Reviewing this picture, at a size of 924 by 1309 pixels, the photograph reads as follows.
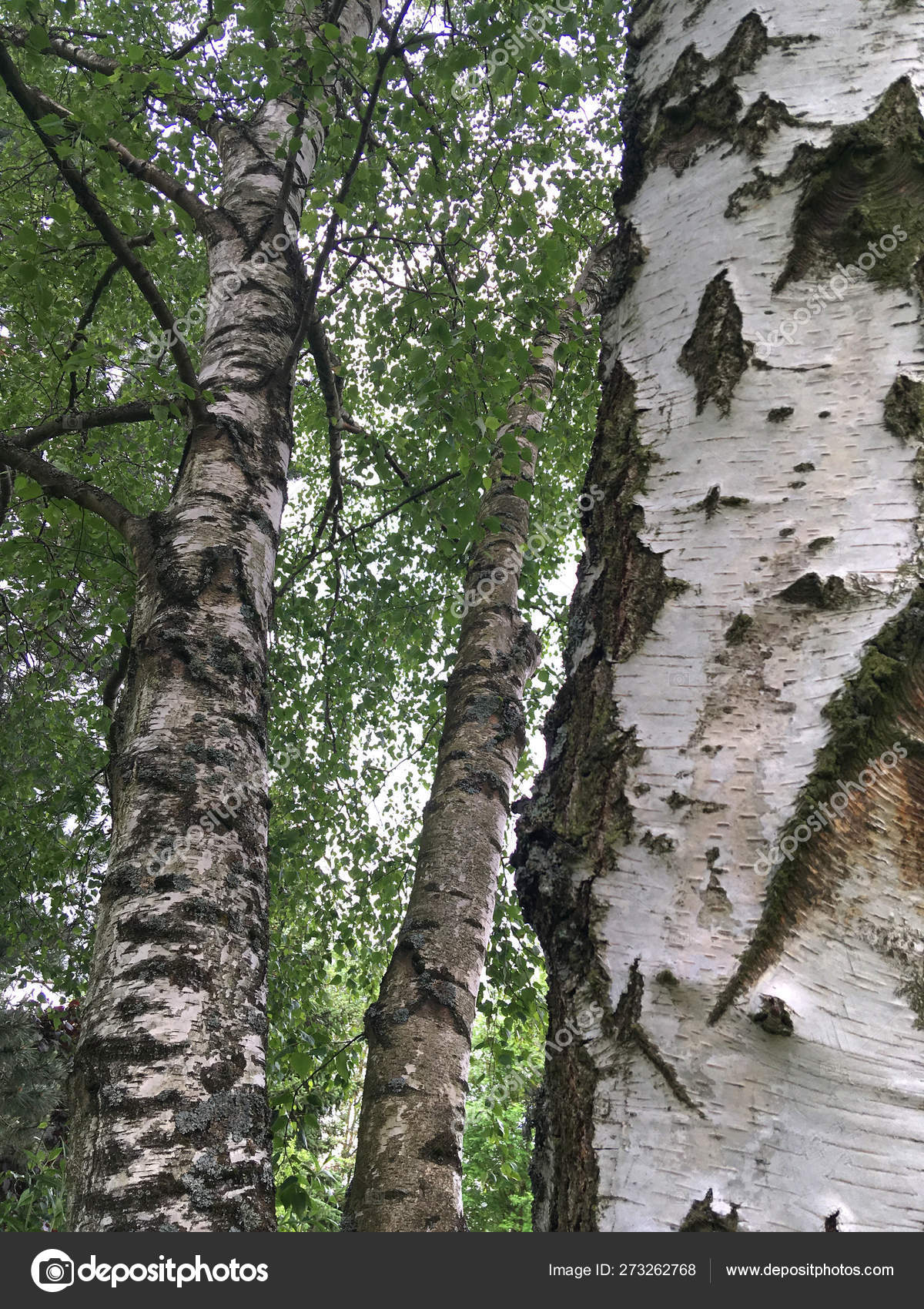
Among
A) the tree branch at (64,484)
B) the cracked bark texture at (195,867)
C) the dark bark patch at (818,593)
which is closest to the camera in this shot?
the dark bark patch at (818,593)

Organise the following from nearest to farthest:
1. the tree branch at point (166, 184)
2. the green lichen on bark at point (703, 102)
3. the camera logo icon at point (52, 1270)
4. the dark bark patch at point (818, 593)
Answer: the dark bark patch at point (818, 593), the green lichen on bark at point (703, 102), the camera logo icon at point (52, 1270), the tree branch at point (166, 184)

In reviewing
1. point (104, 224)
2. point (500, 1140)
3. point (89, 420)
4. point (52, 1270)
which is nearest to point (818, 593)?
point (52, 1270)

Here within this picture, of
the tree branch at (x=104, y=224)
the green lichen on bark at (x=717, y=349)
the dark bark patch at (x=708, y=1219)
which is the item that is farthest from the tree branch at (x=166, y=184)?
the dark bark patch at (x=708, y=1219)

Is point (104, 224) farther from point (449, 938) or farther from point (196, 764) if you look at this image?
point (449, 938)

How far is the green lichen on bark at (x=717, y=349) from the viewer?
3.42ft

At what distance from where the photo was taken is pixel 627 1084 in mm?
802

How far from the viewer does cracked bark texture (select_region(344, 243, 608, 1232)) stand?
1.99m

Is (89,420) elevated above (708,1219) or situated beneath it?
elevated above

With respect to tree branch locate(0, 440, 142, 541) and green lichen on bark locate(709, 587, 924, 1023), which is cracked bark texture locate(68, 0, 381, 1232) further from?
green lichen on bark locate(709, 587, 924, 1023)

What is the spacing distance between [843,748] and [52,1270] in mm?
1499

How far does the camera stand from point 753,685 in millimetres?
892

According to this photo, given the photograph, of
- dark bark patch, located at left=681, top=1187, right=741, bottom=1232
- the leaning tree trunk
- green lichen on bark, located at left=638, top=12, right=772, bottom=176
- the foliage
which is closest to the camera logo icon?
the leaning tree trunk

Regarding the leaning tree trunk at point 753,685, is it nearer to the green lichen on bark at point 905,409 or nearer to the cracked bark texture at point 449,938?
the green lichen on bark at point 905,409

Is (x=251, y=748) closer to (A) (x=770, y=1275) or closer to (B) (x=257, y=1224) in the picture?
(B) (x=257, y=1224)
